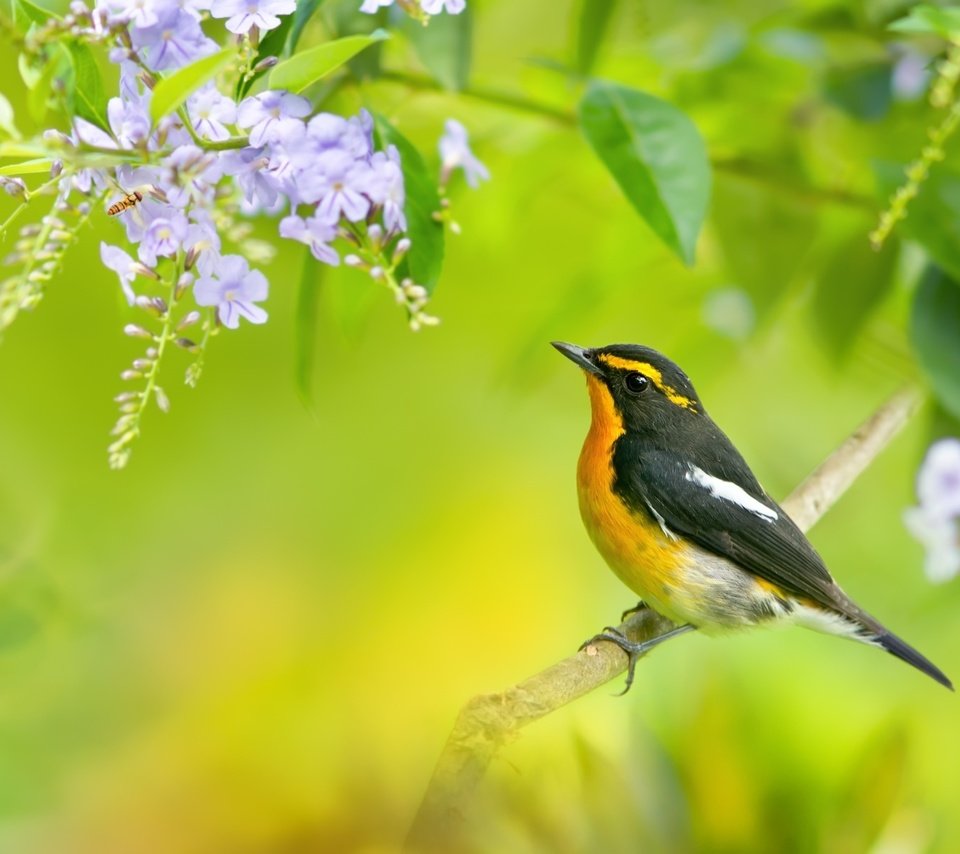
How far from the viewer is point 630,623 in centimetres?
254

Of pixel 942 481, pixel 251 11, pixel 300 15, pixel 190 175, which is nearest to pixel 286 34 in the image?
pixel 300 15

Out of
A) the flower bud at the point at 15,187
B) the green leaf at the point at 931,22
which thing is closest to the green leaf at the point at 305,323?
the flower bud at the point at 15,187

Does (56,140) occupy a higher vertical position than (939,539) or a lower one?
Answer: higher

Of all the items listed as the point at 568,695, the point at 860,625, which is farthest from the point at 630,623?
the point at 568,695

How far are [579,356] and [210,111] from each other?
1138 millimetres

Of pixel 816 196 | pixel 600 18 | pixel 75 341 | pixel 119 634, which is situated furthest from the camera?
pixel 75 341

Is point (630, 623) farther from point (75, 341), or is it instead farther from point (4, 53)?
point (4, 53)

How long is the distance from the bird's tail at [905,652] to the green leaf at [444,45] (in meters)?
1.38

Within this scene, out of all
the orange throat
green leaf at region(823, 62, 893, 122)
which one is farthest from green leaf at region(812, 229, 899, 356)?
the orange throat

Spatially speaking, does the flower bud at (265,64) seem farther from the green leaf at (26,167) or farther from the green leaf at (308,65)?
the green leaf at (26,167)

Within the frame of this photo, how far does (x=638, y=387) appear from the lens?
2.47m

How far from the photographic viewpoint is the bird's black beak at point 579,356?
2309 millimetres

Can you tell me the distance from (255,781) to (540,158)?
141 centimetres

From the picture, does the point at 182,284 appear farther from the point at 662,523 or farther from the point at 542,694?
the point at 662,523
